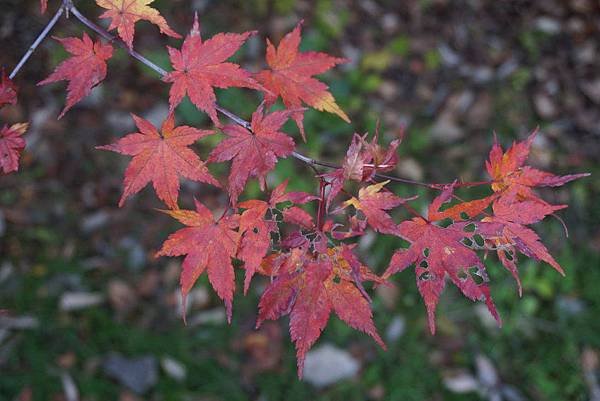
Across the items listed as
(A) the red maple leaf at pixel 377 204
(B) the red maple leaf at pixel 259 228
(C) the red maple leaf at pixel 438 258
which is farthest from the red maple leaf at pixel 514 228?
(B) the red maple leaf at pixel 259 228

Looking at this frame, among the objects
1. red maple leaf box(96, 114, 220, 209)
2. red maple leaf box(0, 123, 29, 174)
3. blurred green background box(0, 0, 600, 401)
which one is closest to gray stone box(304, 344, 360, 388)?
blurred green background box(0, 0, 600, 401)

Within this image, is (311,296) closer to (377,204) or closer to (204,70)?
(377,204)

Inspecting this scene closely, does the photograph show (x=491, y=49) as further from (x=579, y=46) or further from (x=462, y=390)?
(x=462, y=390)

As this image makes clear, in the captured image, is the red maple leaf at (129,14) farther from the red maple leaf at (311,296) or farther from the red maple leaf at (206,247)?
the red maple leaf at (311,296)

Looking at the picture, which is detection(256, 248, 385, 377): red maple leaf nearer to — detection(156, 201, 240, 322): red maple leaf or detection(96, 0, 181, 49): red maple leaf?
detection(156, 201, 240, 322): red maple leaf

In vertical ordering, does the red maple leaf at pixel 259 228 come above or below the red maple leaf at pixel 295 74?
below
